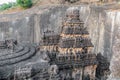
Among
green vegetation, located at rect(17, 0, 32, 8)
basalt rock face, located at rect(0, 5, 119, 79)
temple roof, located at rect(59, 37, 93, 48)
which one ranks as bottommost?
temple roof, located at rect(59, 37, 93, 48)

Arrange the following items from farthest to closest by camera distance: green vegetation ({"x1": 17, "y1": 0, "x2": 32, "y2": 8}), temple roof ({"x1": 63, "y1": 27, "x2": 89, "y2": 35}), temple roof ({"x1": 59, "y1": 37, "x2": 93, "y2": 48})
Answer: green vegetation ({"x1": 17, "y1": 0, "x2": 32, "y2": 8}) < temple roof ({"x1": 63, "y1": 27, "x2": 89, "y2": 35}) < temple roof ({"x1": 59, "y1": 37, "x2": 93, "y2": 48})

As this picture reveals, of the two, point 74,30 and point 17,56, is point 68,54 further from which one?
point 17,56

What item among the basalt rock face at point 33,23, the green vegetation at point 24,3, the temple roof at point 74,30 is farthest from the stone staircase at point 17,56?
the green vegetation at point 24,3

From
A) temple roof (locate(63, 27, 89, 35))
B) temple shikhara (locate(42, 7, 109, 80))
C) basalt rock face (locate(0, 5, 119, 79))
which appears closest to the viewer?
temple shikhara (locate(42, 7, 109, 80))

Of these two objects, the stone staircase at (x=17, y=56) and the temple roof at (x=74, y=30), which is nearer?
the stone staircase at (x=17, y=56)

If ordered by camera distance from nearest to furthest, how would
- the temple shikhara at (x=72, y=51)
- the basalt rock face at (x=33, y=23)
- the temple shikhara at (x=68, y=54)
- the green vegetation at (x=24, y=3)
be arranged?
the temple shikhara at (x=68, y=54)
the temple shikhara at (x=72, y=51)
the basalt rock face at (x=33, y=23)
the green vegetation at (x=24, y=3)

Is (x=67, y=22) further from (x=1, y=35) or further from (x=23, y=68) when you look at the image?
(x=1, y=35)

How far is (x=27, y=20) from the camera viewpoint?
81.6 ft

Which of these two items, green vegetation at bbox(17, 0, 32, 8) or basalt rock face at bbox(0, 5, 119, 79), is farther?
green vegetation at bbox(17, 0, 32, 8)

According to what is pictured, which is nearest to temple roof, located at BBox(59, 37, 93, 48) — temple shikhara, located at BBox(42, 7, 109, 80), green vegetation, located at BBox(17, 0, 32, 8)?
temple shikhara, located at BBox(42, 7, 109, 80)

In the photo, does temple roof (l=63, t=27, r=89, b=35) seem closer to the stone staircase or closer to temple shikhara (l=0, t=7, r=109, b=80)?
temple shikhara (l=0, t=7, r=109, b=80)

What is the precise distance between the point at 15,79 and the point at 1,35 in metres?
14.0

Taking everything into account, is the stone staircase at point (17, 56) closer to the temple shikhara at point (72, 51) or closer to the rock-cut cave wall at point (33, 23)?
the temple shikhara at point (72, 51)

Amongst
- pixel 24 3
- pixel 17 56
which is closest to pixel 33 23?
pixel 24 3
